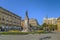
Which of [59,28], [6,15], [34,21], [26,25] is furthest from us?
[34,21]

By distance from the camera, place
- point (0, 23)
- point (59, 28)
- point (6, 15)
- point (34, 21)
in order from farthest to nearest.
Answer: point (34, 21), point (59, 28), point (6, 15), point (0, 23)

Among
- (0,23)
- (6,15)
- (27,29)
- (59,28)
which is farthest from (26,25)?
(59,28)

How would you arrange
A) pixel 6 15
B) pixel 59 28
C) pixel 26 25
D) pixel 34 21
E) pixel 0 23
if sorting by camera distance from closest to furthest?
pixel 26 25 → pixel 0 23 → pixel 6 15 → pixel 59 28 → pixel 34 21

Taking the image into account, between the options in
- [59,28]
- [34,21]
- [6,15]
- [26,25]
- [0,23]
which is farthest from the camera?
[34,21]

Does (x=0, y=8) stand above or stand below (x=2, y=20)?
above

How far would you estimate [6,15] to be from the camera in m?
81.8

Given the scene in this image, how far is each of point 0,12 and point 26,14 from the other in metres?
27.6

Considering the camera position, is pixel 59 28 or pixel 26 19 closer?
pixel 26 19

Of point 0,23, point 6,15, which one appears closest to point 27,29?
point 0,23

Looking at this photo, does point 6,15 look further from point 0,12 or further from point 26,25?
point 26,25

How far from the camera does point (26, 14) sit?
1873 inches

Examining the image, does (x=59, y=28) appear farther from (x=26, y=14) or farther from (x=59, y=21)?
(x=26, y=14)

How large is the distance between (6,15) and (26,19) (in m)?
37.6

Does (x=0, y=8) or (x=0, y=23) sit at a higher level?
(x=0, y=8)
